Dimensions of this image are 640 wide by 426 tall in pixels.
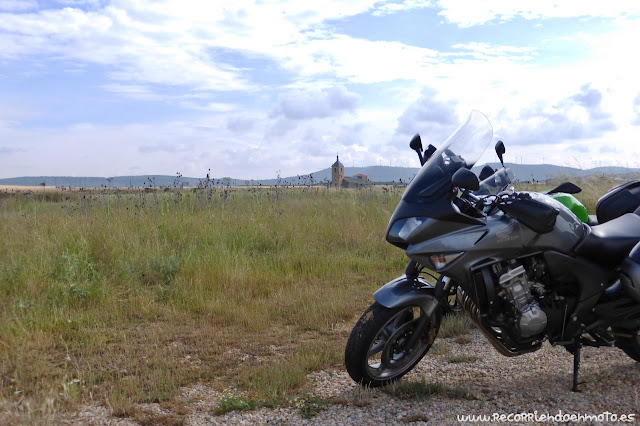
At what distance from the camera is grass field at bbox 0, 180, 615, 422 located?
4.09m

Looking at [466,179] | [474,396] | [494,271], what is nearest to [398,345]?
[474,396]

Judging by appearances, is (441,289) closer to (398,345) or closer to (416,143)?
(398,345)

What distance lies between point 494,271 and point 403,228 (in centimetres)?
64

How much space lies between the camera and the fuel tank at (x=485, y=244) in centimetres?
328

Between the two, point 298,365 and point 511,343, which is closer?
point 511,343

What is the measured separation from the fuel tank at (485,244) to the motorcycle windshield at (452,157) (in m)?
0.23

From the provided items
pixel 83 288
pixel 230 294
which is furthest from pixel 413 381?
pixel 83 288

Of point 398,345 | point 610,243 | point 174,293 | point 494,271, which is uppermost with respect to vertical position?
point 610,243

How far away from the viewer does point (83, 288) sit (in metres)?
5.94

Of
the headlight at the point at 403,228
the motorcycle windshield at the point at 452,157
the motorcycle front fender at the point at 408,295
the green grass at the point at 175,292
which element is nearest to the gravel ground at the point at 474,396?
the green grass at the point at 175,292

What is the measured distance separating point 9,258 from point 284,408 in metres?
5.02

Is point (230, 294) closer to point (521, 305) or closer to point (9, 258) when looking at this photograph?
point (9, 258)

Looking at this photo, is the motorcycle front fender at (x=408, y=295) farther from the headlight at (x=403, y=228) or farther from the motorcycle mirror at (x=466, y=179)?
the motorcycle mirror at (x=466, y=179)

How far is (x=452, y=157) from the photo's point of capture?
342 cm
